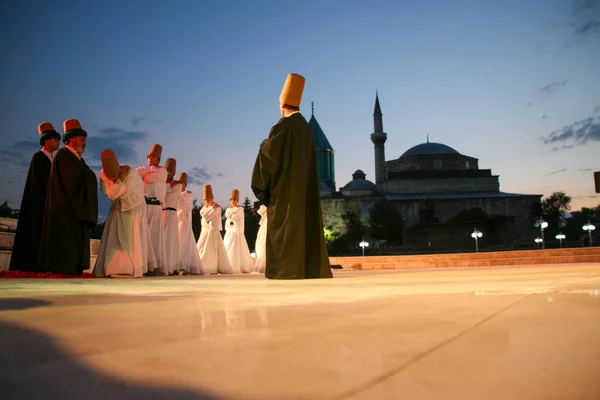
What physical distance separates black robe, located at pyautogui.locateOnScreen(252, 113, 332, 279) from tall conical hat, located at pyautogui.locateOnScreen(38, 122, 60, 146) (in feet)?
12.8

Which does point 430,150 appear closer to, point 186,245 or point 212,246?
point 212,246

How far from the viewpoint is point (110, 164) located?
6.32m

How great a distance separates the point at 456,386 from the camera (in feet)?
2.12

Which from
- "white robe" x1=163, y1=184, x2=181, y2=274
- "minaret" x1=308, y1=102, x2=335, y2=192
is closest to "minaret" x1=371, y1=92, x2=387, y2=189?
"minaret" x1=308, y1=102, x2=335, y2=192

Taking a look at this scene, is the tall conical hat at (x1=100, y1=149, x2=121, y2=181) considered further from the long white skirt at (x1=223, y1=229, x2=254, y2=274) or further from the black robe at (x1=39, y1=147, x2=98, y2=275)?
the long white skirt at (x1=223, y1=229, x2=254, y2=274)

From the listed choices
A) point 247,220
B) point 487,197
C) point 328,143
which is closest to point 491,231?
point 487,197

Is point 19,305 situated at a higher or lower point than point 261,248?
lower


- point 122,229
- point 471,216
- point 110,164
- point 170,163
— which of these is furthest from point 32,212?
point 471,216

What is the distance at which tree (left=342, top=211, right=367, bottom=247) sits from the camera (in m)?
48.9

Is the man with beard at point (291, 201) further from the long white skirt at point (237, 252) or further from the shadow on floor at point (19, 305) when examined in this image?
the long white skirt at point (237, 252)

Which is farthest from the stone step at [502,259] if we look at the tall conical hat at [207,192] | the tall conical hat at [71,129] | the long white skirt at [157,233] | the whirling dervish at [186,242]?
the tall conical hat at [71,129]

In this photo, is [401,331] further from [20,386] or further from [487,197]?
[487,197]

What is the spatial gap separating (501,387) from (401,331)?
460 mm

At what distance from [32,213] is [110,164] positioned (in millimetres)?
1743
